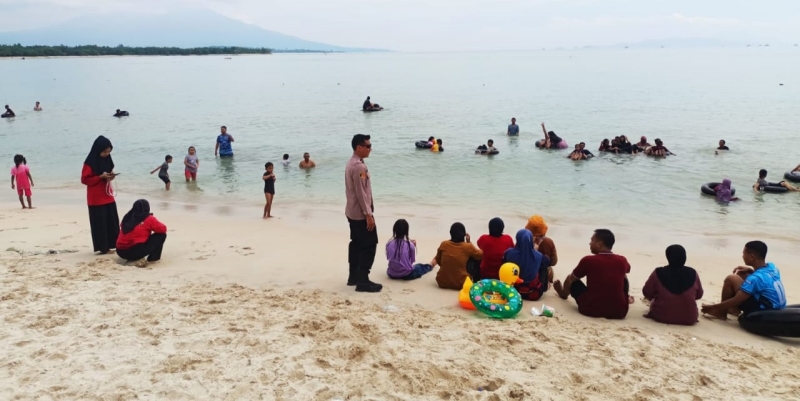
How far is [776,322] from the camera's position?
Answer: 5.78 m

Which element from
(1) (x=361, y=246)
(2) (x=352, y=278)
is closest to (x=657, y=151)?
(2) (x=352, y=278)

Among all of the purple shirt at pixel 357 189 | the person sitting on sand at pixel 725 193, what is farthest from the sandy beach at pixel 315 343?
the person sitting on sand at pixel 725 193

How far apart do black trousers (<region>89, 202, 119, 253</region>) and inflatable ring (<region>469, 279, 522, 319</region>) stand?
5674 millimetres

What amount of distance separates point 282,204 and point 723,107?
37725 mm

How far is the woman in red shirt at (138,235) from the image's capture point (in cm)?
800

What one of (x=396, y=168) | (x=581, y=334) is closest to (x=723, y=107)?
(x=396, y=168)

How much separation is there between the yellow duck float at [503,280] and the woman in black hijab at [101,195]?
5.46m

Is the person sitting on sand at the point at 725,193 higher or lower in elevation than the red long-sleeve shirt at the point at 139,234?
lower

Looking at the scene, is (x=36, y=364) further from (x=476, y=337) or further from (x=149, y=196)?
(x=149, y=196)

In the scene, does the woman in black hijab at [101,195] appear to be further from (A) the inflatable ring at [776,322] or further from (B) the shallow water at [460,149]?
(A) the inflatable ring at [776,322]

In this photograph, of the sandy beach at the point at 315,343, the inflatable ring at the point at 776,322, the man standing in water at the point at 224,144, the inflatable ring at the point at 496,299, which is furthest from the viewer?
the man standing in water at the point at 224,144

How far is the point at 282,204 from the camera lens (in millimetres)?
14914

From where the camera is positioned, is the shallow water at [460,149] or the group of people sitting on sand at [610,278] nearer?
the group of people sitting on sand at [610,278]

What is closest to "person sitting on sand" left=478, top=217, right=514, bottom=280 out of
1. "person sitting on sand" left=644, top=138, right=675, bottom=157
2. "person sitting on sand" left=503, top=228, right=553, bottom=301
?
"person sitting on sand" left=503, top=228, right=553, bottom=301
